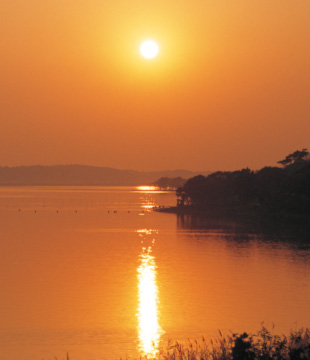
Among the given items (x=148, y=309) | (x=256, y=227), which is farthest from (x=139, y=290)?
(x=256, y=227)

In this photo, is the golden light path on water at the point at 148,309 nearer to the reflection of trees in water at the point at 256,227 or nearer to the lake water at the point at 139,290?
the lake water at the point at 139,290

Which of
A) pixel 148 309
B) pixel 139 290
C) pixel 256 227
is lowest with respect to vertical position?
pixel 148 309

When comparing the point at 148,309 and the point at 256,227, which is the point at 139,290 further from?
the point at 256,227

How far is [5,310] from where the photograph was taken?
5662 cm

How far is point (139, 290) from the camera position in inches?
2660

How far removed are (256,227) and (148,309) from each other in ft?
323

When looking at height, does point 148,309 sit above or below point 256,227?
below

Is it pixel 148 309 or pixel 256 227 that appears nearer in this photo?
pixel 148 309

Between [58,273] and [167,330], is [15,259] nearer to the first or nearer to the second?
[58,273]

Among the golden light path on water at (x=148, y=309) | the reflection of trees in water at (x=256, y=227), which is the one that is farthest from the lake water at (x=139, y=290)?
the reflection of trees in water at (x=256, y=227)

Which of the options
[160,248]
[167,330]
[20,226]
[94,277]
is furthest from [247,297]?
[20,226]

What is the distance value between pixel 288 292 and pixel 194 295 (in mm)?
11419

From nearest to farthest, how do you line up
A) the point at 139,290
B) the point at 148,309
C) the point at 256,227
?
the point at 148,309
the point at 139,290
the point at 256,227

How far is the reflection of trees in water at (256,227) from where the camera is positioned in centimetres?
12735
